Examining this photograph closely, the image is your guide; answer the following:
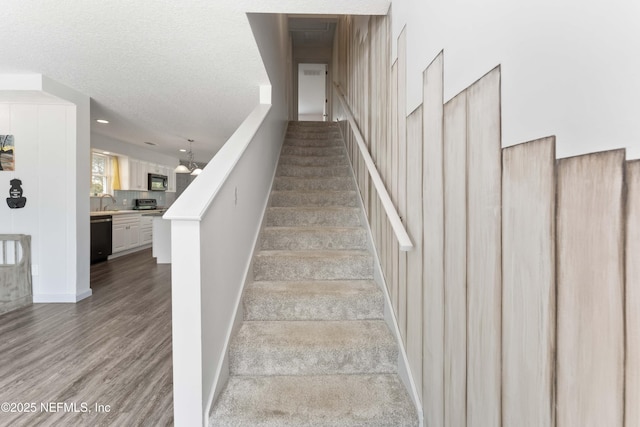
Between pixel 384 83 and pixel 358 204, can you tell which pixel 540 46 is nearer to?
pixel 384 83

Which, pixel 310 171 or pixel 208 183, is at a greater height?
pixel 310 171

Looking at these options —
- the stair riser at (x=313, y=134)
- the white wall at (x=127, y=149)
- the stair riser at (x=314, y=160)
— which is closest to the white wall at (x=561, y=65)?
the stair riser at (x=314, y=160)

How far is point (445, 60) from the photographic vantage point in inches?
43.6

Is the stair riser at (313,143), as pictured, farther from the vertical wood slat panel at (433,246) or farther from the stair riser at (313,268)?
the vertical wood slat panel at (433,246)

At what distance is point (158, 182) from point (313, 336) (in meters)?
7.73

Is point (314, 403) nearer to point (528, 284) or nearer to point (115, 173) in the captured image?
point (528, 284)

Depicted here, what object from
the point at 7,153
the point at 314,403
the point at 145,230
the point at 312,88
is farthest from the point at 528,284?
the point at 312,88

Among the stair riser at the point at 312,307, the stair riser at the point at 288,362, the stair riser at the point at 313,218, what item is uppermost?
the stair riser at the point at 313,218

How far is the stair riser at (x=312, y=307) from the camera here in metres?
1.93

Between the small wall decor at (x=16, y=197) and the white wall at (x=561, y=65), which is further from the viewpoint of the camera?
the small wall decor at (x=16, y=197)

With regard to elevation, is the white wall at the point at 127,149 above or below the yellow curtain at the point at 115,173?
above

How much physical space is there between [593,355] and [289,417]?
1.22 metres

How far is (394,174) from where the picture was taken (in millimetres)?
1806

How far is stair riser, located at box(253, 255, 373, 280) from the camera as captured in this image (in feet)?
7.33
